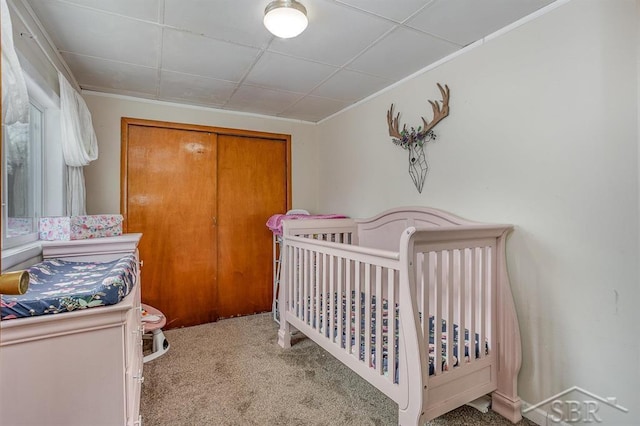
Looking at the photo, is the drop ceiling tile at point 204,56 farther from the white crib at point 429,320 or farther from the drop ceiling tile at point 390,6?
the white crib at point 429,320

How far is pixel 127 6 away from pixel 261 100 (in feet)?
4.78

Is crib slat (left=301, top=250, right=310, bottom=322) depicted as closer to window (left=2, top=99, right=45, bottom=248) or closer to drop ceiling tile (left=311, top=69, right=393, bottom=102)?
drop ceiling tile (left=311, top=69, right=393, bottom=102)

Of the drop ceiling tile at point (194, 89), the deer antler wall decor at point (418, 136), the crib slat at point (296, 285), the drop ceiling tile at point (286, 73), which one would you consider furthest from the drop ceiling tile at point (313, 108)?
the crib slat at point (296, 285)

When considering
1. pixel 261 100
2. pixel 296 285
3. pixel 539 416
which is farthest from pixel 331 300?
pixel 261 100

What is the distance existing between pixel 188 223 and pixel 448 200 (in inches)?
92.1

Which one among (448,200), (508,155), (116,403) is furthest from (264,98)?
(116,403)

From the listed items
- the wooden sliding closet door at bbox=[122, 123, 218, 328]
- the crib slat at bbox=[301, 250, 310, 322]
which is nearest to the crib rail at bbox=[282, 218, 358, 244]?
the crib slat at bbox=[301, 250, 310, 322]

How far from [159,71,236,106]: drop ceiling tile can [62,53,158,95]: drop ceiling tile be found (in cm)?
9

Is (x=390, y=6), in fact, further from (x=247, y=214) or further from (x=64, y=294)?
(x=247, y=214)

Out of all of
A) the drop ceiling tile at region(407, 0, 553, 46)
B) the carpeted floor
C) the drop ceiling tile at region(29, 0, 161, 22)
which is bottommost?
the carpeted floor

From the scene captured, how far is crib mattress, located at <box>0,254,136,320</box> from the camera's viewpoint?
0.93 m

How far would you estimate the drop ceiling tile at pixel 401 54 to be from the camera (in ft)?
6.41

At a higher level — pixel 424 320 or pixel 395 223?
pixel 395 223

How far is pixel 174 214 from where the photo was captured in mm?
3125
